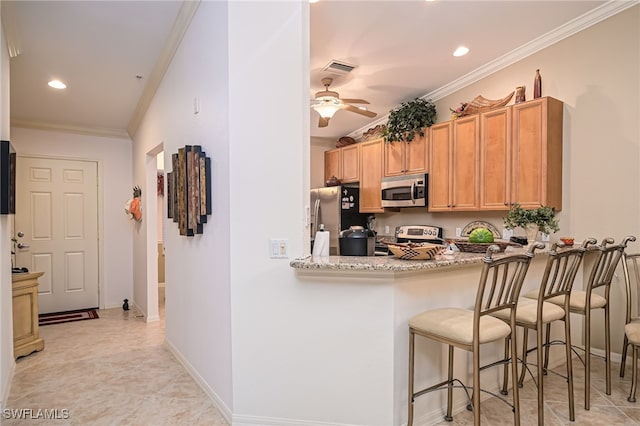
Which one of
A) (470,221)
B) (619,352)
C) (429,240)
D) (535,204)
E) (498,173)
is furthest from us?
(429,240)

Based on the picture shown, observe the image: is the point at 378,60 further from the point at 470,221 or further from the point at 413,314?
the point at 413,314

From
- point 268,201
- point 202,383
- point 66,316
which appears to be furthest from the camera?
point 66,316

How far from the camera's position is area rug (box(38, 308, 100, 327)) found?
15.3 feet

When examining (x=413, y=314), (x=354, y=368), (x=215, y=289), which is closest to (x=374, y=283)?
(x=413, y=314)

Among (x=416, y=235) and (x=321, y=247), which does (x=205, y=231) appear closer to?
(x=321, y=247)

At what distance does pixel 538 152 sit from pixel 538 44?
3.60ft

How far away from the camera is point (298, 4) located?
2127 millimetres

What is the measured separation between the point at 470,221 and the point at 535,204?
98 cm

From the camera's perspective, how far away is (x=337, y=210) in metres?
5.50

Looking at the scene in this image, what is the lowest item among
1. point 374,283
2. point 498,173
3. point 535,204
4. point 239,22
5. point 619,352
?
point 619,352

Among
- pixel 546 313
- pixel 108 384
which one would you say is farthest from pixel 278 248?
pixel 108 384

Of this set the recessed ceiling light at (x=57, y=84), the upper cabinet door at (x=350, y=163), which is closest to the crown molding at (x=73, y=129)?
the recessed ceiling light at (x=57, y=84)

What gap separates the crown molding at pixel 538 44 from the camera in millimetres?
2996

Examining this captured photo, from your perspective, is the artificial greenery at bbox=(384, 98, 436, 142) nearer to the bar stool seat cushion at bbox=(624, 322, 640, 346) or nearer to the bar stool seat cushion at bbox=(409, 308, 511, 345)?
the bar stool seat cushion at bbox=(624, 322, 640, 346)
